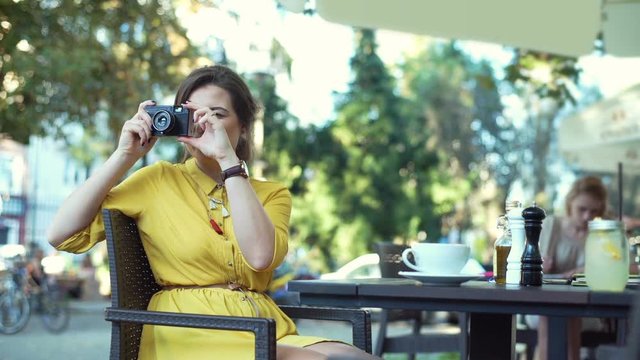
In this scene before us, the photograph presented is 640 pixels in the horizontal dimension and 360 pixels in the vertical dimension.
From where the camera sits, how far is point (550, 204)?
39.3 meters

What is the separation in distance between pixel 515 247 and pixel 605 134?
19.8 ft

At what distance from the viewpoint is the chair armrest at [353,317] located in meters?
2.76

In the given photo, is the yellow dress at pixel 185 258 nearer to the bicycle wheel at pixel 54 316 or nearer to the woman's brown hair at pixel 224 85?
the woman's brown hair at pixel 224 85

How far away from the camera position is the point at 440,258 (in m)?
2.37

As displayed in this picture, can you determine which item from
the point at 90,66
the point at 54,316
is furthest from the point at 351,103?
the point at 54,316

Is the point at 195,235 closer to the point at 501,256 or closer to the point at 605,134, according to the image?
the point at 501,256

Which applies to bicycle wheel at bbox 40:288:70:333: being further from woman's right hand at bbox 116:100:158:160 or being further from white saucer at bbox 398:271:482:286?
white saucer at bbox 398:271:482:286

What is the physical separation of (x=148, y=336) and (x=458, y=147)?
38.5 metres

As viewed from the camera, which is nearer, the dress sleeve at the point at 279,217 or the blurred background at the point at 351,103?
the dress sleeve at the point at 279,217

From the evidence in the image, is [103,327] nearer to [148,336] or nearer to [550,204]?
[148,336]

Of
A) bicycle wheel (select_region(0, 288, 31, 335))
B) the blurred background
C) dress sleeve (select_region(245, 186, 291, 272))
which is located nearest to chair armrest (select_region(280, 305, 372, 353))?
dress sleeve (select_region(245, 186, 291, 272))

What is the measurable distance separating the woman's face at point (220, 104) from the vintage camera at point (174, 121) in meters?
0.14

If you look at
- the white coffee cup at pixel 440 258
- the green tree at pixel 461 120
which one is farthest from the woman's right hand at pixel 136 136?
the green tree at pixel 461 120

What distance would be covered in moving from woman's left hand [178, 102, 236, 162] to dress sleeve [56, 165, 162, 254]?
191mm
